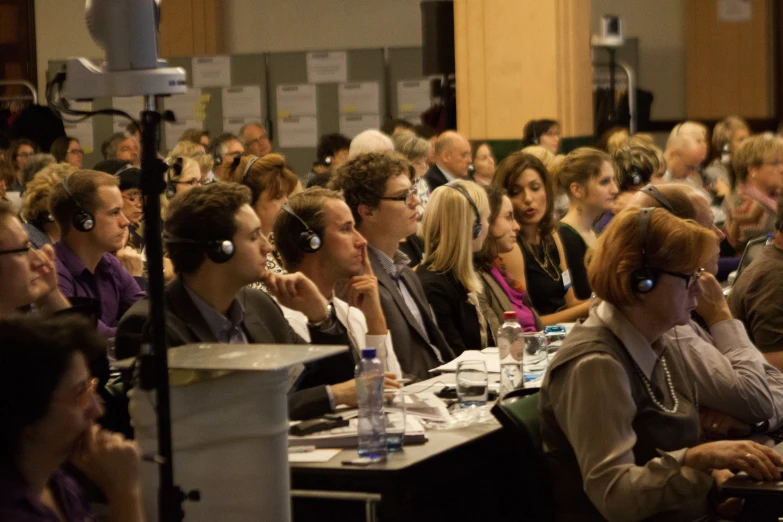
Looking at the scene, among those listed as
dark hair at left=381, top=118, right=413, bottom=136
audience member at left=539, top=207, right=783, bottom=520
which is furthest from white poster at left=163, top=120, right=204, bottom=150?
audience member at left=539, top=207, right=783, bottom=520

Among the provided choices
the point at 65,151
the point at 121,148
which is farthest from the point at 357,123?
the point at 65,151

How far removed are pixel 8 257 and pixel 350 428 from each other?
3.69 feet

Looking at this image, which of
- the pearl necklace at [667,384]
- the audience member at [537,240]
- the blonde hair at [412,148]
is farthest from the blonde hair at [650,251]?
the blonde hair at [412,148]

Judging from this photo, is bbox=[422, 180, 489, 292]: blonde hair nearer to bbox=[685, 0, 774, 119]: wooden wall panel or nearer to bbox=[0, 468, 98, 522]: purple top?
bbox=[0, 468, 98, 522]: purple top

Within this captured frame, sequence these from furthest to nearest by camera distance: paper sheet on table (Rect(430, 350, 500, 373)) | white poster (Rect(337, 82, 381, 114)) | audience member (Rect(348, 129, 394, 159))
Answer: white poster (Rect(337, 82, 381, 114)), audience member (Rect(348, 129, 394, 159)), paper sheet on table (Rect(430, 350, 500, 373))

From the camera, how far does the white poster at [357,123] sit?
13383 millimetres

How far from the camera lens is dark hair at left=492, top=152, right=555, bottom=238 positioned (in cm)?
602

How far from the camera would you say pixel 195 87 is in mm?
13883

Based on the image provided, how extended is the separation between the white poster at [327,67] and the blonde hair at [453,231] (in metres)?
8.64

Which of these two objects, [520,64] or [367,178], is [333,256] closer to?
[367,178]

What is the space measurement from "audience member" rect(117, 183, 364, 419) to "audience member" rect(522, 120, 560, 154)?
6596 millimetres

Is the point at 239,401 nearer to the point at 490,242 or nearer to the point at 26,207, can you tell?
the point at 490,242

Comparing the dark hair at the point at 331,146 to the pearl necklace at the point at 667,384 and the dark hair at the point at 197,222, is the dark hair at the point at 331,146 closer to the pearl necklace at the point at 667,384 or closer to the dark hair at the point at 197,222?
the dark hair at the point at 197,222

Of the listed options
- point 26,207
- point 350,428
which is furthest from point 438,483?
point 26,207
